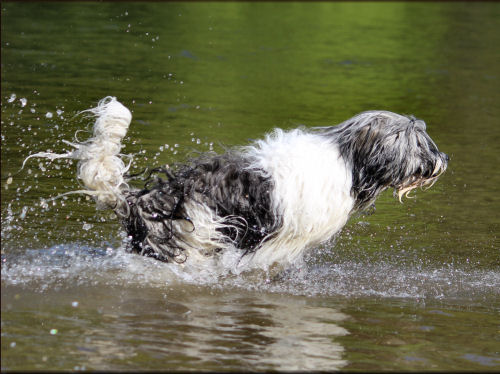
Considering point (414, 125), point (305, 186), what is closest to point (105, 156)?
point (305, 186)

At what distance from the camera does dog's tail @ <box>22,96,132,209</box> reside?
5352 mm

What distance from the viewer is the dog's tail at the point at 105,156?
17.6ft

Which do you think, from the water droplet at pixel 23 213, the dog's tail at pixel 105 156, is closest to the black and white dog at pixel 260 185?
the dog's tail at pixel 105 156

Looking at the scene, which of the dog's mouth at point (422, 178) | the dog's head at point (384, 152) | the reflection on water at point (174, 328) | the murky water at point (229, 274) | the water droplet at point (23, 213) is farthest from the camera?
the water droplet at point (23, 213)

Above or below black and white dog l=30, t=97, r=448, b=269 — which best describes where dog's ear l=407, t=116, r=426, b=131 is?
above

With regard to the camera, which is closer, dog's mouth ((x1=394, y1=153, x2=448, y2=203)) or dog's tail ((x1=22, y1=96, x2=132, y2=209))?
dog's tail ((x1=22, y1=96, x2=132, y2=209))

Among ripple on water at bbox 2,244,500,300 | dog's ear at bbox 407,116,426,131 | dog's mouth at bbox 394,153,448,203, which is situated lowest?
ripple on water at bbox 2,244,500,300

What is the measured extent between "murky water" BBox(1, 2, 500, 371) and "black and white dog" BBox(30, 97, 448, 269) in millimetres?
370

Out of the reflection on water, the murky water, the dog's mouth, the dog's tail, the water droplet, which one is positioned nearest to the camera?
the reflection on water

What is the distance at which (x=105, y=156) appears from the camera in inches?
213

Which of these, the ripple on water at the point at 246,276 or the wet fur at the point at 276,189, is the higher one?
the wet fur at the point at 276,189

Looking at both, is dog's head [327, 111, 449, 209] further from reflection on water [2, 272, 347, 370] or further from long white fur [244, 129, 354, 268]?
reflection on water [2, 272, 347, 370]

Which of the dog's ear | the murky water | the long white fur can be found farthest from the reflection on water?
the dog's ear

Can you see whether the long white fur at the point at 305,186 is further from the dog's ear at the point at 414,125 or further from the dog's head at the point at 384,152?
the dog's ear at the point at 414,125
